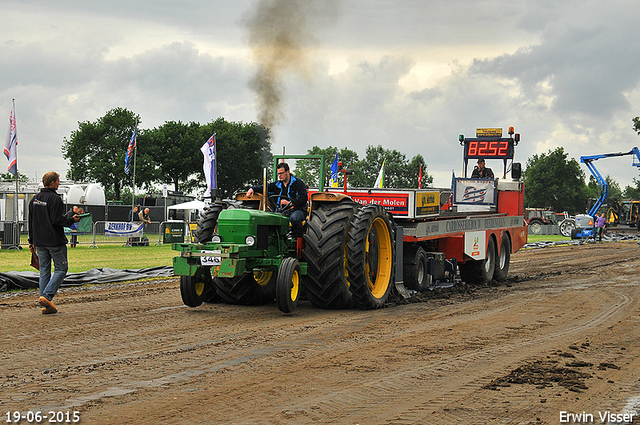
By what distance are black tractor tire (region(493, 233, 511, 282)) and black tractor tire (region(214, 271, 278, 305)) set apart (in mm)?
6761

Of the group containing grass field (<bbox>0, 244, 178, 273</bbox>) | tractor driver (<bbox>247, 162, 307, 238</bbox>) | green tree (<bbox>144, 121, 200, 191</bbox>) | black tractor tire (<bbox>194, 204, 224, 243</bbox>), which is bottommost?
grass field (<bbox>0, 244, 178, 273</bbox>)

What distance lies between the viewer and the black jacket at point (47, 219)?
8.86 m

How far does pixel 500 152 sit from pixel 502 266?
3158mm

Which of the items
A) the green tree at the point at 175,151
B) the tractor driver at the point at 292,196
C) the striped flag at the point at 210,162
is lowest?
the tractor driver at the point at 292,196

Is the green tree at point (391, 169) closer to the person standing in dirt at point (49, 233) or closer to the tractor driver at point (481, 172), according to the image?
the tractor driver at point (481, 172)

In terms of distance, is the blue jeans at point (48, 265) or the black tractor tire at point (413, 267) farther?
the black tractor tire at point (413, 267)

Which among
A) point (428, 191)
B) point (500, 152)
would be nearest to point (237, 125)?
point (500, 152)

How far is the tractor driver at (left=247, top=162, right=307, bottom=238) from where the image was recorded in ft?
30.5

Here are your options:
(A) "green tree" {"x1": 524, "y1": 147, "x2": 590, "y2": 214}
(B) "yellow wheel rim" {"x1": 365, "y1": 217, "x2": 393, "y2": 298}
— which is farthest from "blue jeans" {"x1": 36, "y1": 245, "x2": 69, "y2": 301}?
(A) "green tree" {"x1": 524, "y1": 147, "x2": 590, "y2": 214}

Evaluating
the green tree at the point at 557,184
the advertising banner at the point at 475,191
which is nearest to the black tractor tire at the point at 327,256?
the advertising banner at the point at 475,191

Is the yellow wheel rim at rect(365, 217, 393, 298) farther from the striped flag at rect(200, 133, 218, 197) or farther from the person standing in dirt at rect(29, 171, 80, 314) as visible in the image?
the striped flag at rect(200, 133, 218, 197)

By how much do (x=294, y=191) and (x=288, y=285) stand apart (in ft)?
5.21

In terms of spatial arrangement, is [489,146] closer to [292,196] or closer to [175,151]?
[292,196]

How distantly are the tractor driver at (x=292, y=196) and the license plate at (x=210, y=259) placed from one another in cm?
132
